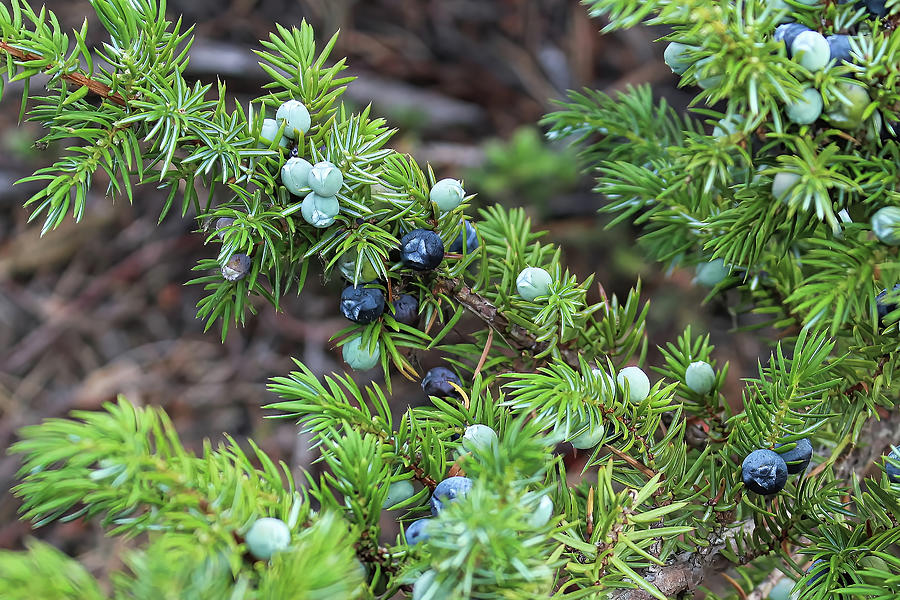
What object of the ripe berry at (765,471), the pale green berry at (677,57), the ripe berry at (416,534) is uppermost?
the pale green berry at (677,57)

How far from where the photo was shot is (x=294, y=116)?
0.47 m

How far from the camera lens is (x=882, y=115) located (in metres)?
0.43

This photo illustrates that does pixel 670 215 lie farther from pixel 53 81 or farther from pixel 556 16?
pixel 556 16

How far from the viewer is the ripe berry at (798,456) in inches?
19.1

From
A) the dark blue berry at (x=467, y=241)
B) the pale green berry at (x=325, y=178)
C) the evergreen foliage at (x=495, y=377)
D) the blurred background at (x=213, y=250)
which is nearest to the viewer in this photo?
the evergreen foliage at (x=495, y=377)

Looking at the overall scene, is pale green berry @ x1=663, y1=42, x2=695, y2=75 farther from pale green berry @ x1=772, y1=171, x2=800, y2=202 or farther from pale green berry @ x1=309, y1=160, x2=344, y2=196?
pale green berry @ x1=309, y1=160, x2=344, y2=196

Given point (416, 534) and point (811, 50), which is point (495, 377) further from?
point (811, 50)

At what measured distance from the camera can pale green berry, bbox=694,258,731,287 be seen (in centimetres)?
62

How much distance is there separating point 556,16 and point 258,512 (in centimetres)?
196

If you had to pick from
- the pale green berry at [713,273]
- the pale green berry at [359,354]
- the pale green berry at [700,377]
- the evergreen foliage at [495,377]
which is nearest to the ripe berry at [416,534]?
the evergreen foliage at [495,377]

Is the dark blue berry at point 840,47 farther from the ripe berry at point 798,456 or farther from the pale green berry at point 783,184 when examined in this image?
the ripe berry at point 798,456

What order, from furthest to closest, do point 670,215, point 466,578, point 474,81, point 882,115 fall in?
point 474,81 < point 670,215 < point 882,115 < point 466,578

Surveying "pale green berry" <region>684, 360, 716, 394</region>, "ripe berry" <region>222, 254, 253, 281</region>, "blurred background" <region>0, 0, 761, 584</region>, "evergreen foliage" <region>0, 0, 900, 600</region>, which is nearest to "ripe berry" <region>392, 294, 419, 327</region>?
"evergreen foliage" <region>0, 0, 900, 600</region>

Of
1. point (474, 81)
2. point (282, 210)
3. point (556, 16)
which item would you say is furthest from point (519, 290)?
point (556, 16)
